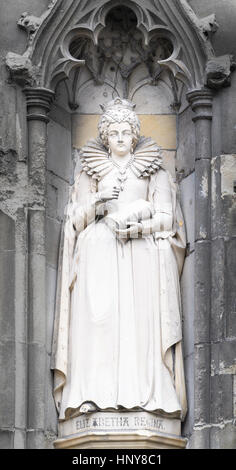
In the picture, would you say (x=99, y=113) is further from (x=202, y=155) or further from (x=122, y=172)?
(x=202, y=155)

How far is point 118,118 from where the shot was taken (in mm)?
19078

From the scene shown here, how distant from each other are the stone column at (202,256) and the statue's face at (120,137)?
2.15 feet

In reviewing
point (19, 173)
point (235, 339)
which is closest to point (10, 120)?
point (19, 173)

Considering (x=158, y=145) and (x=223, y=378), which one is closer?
(x=223, y=378)

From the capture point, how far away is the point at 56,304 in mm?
18781

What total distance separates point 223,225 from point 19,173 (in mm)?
1963

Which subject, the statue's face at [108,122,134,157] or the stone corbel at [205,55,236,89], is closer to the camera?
the stone corbel at [205,55,236,89]

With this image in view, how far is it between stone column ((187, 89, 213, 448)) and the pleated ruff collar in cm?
50

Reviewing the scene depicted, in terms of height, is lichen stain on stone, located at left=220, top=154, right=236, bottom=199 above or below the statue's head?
below

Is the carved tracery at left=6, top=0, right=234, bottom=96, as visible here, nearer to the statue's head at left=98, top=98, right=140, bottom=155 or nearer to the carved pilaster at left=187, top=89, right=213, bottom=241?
the carved pilaster at left=187, top=89, right=213, bottom=241

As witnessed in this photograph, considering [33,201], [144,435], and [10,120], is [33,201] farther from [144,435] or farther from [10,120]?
[144,435]

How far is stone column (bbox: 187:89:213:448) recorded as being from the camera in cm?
1825

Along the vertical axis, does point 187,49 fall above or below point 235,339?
above

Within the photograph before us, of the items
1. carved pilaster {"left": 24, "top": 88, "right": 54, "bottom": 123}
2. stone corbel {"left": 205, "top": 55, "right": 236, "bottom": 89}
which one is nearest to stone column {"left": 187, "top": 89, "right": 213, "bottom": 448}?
stone corbel {"left": 205, "top": 55, "right": 236, "bottom": 89}
